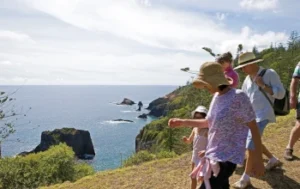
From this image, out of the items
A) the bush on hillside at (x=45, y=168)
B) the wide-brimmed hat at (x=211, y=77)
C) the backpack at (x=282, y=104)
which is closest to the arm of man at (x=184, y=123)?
the wide-brimmed hat at (x=211, y=77)

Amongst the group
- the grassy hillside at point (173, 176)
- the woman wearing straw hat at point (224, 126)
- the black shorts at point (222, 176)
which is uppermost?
A: the woman wearing straw hat at point (224, 126)

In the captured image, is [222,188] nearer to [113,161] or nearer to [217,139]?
[217,139]

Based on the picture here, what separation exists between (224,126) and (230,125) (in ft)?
0.19

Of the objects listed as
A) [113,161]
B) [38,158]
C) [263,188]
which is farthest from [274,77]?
[113,161]

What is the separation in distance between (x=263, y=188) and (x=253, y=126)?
8.06ft

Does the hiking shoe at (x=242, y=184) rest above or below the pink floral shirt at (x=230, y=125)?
below

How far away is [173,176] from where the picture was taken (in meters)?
6.70

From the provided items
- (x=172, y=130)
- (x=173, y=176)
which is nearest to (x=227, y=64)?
(x=173, y=176)

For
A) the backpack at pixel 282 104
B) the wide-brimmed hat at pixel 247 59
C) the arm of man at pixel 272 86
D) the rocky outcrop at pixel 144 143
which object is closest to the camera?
the arm of man at pixel 272 86

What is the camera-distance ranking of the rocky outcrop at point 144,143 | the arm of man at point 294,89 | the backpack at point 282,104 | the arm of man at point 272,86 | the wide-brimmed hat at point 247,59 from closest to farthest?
1. the arm of man at point 272,86
2. the wide-brimmed hat at point 247,59
3. the backpack at point 282,104
4. the arm of man at point 294,89
5. the rocky outcrop at point 144,143

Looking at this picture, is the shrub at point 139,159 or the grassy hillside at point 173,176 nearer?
the grassy hillside at point 173,176

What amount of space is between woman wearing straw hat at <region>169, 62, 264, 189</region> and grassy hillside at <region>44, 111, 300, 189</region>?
7.67 ft

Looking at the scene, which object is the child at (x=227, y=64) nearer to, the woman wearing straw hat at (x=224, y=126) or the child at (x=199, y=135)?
the child at (x=199, y=135)

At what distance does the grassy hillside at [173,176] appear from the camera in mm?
5465
